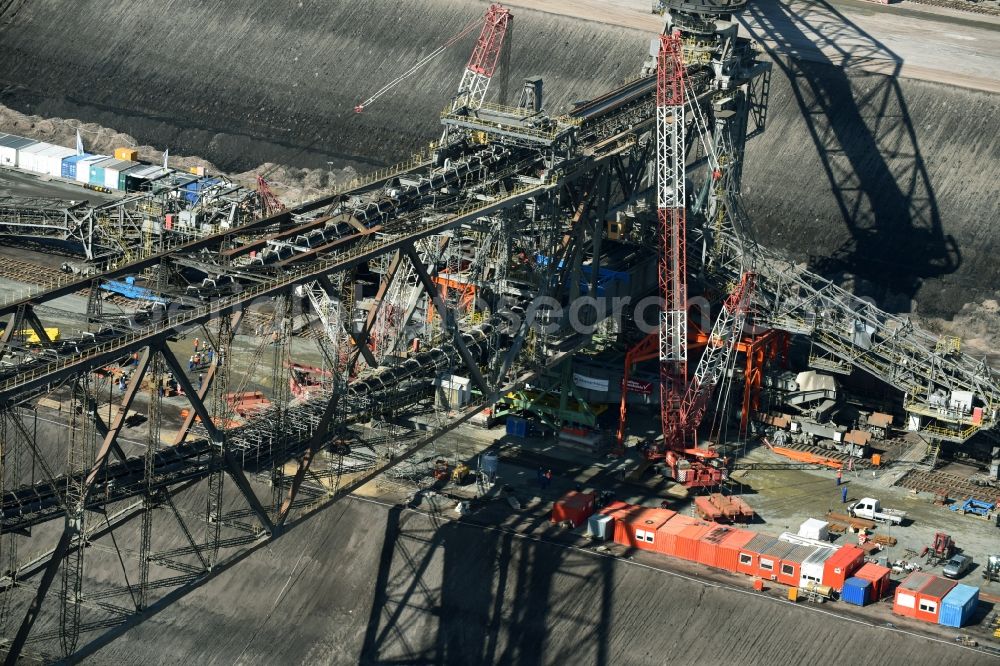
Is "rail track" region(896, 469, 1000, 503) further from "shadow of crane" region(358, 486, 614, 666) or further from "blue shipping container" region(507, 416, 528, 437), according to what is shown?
"blue shipping container" region(507, 416, 528, 437)

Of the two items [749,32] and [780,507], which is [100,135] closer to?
[749,32]

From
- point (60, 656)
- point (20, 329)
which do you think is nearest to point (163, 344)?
point (20, 329)

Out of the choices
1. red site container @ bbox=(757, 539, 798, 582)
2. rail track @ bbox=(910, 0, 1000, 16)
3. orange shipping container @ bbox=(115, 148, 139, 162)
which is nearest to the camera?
red site container @ bbox=(757, 539, 798, 582)

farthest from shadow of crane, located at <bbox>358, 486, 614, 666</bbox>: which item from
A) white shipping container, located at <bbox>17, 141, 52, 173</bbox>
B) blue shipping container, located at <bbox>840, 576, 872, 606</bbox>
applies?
white shipping container, located at <bbox>17, 141, 52, 173</bbox>

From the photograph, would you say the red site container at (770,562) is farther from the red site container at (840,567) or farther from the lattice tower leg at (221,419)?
the lattice tower leg at (221,419)

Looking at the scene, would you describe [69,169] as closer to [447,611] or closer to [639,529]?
[447,611]

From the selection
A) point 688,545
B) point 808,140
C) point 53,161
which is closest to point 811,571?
point 688,545

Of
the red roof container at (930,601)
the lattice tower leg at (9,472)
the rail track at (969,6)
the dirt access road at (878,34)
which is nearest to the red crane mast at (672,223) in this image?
the red roof container at (930,601)
